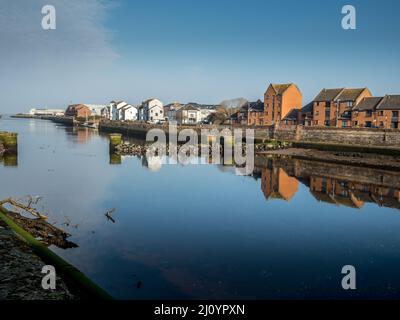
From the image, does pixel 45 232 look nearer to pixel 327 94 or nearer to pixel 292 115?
pixel 327 94

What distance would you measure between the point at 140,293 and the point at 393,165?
39105mm

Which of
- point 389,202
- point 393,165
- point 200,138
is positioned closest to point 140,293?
point 389,202

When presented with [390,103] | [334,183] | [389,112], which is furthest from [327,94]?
[334,183]

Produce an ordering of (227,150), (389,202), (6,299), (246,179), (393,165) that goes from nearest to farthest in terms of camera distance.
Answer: (6,299), (389,202), (246,179), (393,165), (227,150)

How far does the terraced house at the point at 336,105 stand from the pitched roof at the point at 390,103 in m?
5.54

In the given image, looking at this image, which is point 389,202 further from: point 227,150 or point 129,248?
point 227,150

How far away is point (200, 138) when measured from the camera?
7888cm

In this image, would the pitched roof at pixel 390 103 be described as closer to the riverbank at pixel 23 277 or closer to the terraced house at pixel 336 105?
the terraced house at pixel 336 105

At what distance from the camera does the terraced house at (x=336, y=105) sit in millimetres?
67338

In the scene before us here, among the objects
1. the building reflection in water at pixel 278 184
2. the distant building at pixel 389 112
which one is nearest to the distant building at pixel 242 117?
the distant building at pixel 389 112

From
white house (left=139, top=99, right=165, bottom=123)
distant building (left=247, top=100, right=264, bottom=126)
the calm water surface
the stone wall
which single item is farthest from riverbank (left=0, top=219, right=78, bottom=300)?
white house (left=139, top=99, right=165, bottom=123)

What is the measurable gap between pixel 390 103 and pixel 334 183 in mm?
34963

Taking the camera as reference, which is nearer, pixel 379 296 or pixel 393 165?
pixel 379 296

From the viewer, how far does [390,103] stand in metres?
60.9
